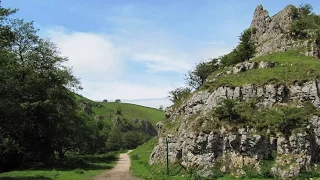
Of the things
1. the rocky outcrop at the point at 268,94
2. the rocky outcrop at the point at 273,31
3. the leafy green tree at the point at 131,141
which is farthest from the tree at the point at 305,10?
the leafy green tree at the point at 131,141

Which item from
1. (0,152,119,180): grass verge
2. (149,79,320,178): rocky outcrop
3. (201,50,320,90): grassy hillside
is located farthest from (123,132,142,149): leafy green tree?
(149,79,320,178): rocky outcrop

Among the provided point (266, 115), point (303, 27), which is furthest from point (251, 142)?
point (303, 27)

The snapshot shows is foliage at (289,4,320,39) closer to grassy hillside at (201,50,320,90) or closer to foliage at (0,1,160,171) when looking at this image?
grassy hillside at (201,50,320,90)

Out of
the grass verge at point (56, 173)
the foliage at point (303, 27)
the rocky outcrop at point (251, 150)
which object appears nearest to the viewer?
the rocky outcrop at point (251, 150)

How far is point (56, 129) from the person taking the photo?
51500 mm

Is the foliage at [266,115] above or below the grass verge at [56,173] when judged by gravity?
above

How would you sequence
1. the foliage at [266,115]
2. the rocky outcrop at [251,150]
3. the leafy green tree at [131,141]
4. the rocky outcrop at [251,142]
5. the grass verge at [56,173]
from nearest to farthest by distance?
the rocky outcrop at [251,150] → the rocky outcrop at [251,142] → the foliage at [266,115] → the grass verge at [56,173] → the leafy green tree at [131,141]

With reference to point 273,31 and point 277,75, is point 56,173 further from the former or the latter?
point 273,31

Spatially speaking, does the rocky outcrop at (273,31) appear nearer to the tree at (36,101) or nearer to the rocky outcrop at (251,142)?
the rocky outcrop at (251,142)

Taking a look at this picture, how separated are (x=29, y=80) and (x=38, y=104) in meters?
3.77

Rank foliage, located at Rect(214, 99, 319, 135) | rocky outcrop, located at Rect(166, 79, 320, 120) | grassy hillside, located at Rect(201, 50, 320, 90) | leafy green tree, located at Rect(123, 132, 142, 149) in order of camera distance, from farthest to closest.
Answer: leafy green tree, located at Rect(123, 132, 142, 149), grassy hillside, located at Rect(201, 50, 320, 90), rocky outcrop, located at Rect(166, 79, 320, 120), foliage, located at Rect(214, 99, 319, 135)

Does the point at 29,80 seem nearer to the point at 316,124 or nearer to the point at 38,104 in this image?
the point at 38,104

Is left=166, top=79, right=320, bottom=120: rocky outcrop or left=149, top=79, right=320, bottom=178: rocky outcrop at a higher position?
left=166, top=79, right=320, bottom=120: rocky outcrop

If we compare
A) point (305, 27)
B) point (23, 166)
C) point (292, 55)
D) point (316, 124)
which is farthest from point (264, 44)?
point (23, 166)
